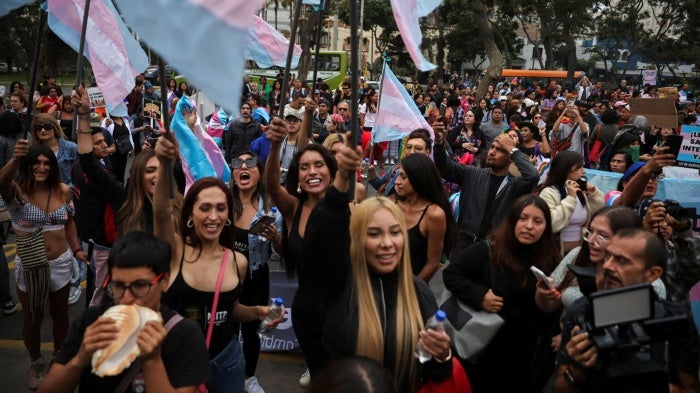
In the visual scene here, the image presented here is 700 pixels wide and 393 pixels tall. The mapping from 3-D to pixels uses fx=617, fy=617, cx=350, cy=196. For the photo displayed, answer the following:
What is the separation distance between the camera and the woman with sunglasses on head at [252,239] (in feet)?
12.8

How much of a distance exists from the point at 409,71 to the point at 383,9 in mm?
7331

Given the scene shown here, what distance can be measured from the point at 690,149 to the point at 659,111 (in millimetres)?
1842

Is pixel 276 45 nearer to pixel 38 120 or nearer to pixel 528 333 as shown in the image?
pixel 38 120

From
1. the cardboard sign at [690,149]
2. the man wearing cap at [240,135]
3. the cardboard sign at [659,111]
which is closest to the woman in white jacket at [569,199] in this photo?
the cardboard sign at [690,149]

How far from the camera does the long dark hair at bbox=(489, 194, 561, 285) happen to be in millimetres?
3273

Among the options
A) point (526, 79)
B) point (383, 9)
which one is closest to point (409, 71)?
point (383, 9)

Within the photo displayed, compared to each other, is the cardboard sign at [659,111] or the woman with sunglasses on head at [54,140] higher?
the cardboard sign at [659,111]

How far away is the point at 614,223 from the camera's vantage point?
2.96 meters

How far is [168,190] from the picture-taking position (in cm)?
296

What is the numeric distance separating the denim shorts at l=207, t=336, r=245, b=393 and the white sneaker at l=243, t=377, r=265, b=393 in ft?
3.59

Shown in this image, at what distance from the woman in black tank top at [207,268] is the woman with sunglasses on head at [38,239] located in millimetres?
1578

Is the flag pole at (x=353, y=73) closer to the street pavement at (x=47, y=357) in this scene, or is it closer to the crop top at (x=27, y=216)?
the street pavement at (x=47, y=357)

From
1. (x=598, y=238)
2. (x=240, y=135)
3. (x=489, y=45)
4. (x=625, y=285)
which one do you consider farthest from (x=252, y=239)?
(x=489, y=45)

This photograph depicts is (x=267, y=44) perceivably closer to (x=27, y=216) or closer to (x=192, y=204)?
(x=27, y=216)
